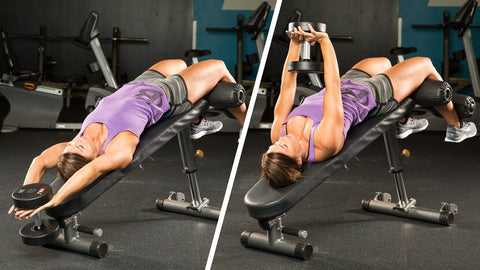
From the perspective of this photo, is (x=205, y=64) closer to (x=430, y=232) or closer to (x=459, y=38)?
(x=459, y=38)

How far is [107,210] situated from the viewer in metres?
2.14

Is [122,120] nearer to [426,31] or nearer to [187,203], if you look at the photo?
[187,203]

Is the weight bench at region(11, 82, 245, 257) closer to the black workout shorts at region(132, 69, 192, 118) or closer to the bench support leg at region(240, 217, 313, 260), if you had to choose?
the black workout shorts at region(132, 69, 192, 118)

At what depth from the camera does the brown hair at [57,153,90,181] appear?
191 centimetres

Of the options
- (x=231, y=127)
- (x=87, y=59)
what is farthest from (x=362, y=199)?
(x=87, y=59)

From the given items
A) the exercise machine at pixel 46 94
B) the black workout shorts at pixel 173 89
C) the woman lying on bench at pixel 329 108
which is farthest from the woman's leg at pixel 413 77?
the exercise machine at pixel 46 94

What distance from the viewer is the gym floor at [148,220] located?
1985 mm

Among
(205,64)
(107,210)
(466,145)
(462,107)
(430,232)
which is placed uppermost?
(205,64)

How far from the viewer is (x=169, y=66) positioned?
2041 mm

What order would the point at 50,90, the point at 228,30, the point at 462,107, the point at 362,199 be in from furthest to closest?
the point at 50,90
the point at 362,199
the point at 462,107
the point at 228,30

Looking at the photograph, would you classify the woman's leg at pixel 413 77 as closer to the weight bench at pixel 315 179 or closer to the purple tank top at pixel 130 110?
the weight bench at pixel 315 179

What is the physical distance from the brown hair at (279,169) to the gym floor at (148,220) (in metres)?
0.13

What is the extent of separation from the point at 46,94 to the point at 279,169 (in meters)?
2.63

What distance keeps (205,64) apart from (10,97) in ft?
6.13
